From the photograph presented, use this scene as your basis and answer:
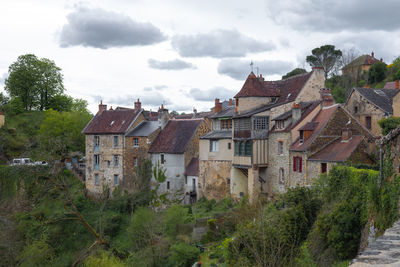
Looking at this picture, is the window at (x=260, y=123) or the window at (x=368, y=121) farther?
the window at (x=368, y=121)

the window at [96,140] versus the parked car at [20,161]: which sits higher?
the window at [96,140]

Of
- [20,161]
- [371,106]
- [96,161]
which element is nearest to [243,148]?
[371,106]

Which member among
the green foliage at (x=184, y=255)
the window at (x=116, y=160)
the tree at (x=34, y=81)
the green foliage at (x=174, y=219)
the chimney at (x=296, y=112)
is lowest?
the green foliage at (x=184, y=255)

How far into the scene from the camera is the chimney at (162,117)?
40.8 metres

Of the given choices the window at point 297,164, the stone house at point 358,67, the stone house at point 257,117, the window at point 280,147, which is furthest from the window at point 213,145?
the stone house at point 358,67

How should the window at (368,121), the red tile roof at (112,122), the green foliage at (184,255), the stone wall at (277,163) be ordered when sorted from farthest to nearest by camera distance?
the red tile roof at (112,122), the window at (368,121), the stone wall at (277,163), the green foliage at (184,255)

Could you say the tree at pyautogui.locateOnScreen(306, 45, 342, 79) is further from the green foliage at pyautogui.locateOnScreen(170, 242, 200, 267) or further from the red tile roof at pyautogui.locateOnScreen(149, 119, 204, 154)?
the green foliage at pyautogui.locateOnScreen(170, 242, 200, 267)

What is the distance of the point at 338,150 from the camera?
Result: 22938mm

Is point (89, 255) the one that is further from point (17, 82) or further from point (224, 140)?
point (17, 82)

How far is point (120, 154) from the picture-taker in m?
40.9

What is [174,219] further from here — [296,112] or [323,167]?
[296,112]

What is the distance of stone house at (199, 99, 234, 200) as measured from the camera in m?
32.2

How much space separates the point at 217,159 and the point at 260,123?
5942 millimetres

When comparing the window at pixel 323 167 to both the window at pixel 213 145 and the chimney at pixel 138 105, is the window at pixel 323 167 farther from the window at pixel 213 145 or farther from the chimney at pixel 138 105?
the chimney at pixel 138 105
